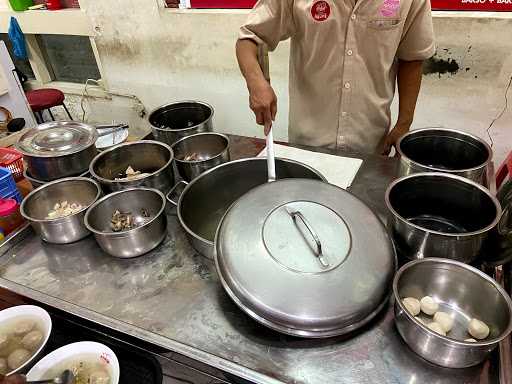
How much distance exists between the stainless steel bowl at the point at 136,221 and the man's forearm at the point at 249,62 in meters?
0.62

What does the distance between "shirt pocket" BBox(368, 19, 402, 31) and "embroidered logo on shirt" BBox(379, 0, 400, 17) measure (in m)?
0.02

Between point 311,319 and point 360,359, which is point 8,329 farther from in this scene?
point 360,359

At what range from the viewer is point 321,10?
64.9 inches

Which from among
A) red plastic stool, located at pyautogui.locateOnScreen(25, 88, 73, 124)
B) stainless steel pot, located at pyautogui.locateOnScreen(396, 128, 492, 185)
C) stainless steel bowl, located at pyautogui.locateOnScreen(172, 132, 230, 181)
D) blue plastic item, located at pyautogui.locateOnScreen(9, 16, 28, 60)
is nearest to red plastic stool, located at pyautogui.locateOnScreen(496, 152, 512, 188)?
stainless steel pot, located at pyautogui.locateOnScreen(396, 128, 492, 185)

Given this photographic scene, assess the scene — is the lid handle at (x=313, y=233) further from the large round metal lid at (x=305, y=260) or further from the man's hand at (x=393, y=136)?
the man's hand at (x=393, y=136)

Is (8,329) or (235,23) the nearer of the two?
(8,329)

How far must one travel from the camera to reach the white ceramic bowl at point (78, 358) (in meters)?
1.13

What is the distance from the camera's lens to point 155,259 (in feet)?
4.45

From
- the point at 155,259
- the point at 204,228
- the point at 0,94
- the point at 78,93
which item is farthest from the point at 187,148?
the point at 78,93

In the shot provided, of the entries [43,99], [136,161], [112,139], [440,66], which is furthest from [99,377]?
[43,99]

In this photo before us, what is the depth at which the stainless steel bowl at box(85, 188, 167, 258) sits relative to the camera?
Answer: 1304 mm

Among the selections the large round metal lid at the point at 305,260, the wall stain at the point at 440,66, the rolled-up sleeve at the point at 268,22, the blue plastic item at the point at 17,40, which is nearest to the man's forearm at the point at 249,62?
the rolled-up sleeve at the point at 268,22

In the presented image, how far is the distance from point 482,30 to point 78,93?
394cm

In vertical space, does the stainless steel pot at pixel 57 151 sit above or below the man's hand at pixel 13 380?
above
